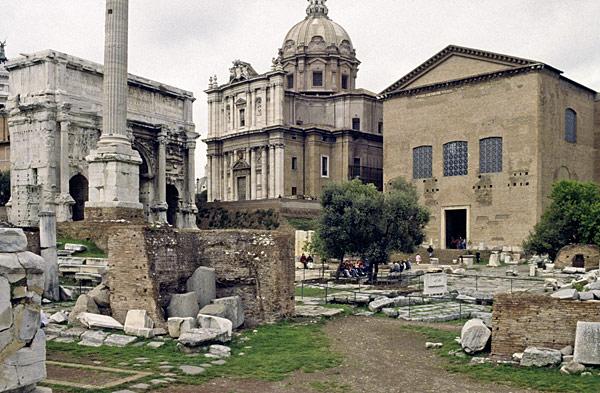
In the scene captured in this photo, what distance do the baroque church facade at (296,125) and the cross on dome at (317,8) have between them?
219 cm

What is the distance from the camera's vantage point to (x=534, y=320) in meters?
10.1

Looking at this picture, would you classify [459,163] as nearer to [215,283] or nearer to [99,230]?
[99,230]

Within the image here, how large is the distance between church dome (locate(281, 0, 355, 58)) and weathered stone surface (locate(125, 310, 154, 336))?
47333mm

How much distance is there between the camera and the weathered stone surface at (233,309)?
1264 centimetres

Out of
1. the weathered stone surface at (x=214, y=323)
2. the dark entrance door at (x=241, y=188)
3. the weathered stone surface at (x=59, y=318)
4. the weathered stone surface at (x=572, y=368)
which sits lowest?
the weathered stone surface at (x=572, y=368)

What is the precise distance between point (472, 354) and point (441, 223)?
33.2 m

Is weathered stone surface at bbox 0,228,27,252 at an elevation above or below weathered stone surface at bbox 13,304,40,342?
above

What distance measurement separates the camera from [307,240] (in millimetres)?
35156

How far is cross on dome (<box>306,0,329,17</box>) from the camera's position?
197ft

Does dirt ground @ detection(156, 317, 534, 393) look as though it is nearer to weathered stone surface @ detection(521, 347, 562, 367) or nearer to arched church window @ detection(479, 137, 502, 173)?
weathered stone surface @ detection(521, 347, 562, 367)

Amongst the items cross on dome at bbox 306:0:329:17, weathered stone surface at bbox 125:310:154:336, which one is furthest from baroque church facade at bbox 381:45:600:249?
weathered stone surface at bbox 125:310:154:336

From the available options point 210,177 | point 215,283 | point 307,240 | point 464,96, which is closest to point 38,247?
point 215,283

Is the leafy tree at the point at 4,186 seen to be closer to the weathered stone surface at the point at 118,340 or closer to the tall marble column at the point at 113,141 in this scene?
the tall marble column at the point at 113,141

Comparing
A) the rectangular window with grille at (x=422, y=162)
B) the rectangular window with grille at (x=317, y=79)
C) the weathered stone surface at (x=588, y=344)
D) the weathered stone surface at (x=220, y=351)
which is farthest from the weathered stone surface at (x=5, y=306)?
the rectangular window with grille at (x=317, y=79)
